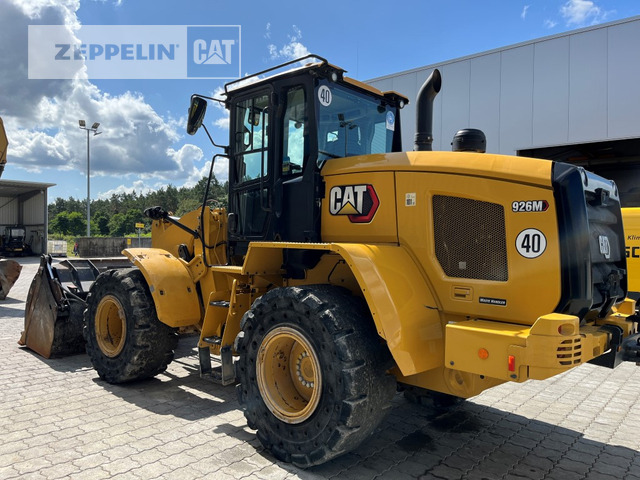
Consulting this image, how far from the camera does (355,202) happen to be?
393cm

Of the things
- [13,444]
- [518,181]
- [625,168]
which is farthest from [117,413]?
[625,168]

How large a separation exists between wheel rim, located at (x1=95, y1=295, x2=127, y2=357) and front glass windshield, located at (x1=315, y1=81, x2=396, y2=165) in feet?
9.93

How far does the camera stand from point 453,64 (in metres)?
14.2

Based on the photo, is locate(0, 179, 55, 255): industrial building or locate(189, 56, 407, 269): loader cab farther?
locate(0, 179, 55, 255): industrial building

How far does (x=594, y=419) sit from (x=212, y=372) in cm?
383

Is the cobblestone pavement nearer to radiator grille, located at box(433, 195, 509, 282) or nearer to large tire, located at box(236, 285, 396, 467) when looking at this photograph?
large tire, located at box(236, 285, 396, 467)

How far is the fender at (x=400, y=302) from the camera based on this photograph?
10.4 feet

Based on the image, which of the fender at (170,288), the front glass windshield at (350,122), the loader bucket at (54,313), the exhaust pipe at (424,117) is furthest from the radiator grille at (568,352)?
the loader bucket at (54,313)

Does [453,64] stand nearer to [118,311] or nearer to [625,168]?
[625,168]

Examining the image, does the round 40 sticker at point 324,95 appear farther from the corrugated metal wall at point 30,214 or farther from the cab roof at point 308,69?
the corrugated metal wall at point 30,214

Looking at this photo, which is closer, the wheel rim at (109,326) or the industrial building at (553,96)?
the wheel rim at (109,326)

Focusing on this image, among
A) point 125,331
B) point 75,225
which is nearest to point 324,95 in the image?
point 125,331

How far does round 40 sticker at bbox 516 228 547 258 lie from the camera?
3117mm

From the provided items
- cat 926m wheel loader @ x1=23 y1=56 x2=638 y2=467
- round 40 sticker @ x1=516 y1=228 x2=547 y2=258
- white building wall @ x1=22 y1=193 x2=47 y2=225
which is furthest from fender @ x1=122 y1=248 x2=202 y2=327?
white building wall @ x1=22 y1=193 x2=47 y2=225
